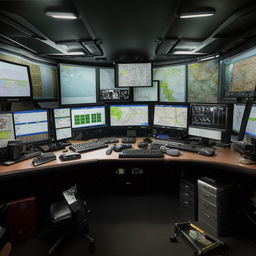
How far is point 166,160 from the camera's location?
197 cm

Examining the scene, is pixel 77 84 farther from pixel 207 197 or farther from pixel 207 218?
pixel 207 218

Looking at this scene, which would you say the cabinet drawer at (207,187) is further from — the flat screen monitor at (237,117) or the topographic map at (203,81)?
the topographic map at (203,81)

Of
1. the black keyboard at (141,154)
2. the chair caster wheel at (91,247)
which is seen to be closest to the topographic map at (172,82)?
the black keyboard at (141,154)

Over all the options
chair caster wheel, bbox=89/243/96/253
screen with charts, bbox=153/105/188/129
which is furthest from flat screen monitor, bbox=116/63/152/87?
chair caster wheel, bbox=89/243/96/253

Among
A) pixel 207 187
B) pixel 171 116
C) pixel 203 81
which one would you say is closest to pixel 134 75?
pixel 171 116

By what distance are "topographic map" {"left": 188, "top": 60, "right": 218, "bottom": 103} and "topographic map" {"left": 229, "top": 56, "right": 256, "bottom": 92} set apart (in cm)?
32

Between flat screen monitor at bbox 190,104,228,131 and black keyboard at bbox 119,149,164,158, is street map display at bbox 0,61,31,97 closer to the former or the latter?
black keyboard at bbox 119,149,164,158

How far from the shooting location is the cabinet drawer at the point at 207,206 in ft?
6.09

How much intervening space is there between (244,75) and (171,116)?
930 millimetres

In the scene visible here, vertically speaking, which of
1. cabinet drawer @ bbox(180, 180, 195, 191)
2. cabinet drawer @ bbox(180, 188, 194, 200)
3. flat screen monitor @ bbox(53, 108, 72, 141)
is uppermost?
flat screen monitor @ bbox(53, 108, 72, 141)

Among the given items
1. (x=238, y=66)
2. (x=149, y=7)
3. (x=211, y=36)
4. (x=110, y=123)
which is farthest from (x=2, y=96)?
(x=238, y=66)

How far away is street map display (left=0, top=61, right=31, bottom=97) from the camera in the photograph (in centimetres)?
192

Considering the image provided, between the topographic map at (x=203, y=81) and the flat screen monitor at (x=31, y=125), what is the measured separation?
207cm

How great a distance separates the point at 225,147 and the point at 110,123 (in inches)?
58.7
